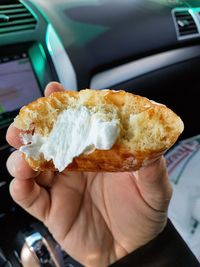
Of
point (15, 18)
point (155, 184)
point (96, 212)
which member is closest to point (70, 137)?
point (155, 184)

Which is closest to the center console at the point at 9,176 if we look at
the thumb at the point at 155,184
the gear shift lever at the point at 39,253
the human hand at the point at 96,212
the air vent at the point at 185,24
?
the gear shift lever at the point at 39,253

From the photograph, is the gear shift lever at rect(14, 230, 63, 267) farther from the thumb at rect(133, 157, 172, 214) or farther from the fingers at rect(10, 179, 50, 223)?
the thumb at rect(133, 157, 172, 214)

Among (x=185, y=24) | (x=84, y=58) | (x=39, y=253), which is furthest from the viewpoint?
(x=185, y=24)

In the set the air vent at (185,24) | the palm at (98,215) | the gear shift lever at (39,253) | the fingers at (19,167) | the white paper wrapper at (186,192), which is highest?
the fingers at (19,167)

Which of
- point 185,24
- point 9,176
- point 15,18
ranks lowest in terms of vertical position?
point 9,176

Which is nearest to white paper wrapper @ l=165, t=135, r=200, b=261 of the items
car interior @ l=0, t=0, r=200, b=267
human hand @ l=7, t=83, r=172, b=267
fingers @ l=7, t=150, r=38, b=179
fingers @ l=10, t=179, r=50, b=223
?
car interior @ l=0, t=0, r=200, b=267

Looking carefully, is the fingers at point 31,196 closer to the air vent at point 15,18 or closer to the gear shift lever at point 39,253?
the gear shift lever at point 39,253

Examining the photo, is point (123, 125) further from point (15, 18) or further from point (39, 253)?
point (15, 18)

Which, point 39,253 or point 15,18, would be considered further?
point 15,18

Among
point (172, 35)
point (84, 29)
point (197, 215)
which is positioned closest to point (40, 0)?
point (84, 29)
